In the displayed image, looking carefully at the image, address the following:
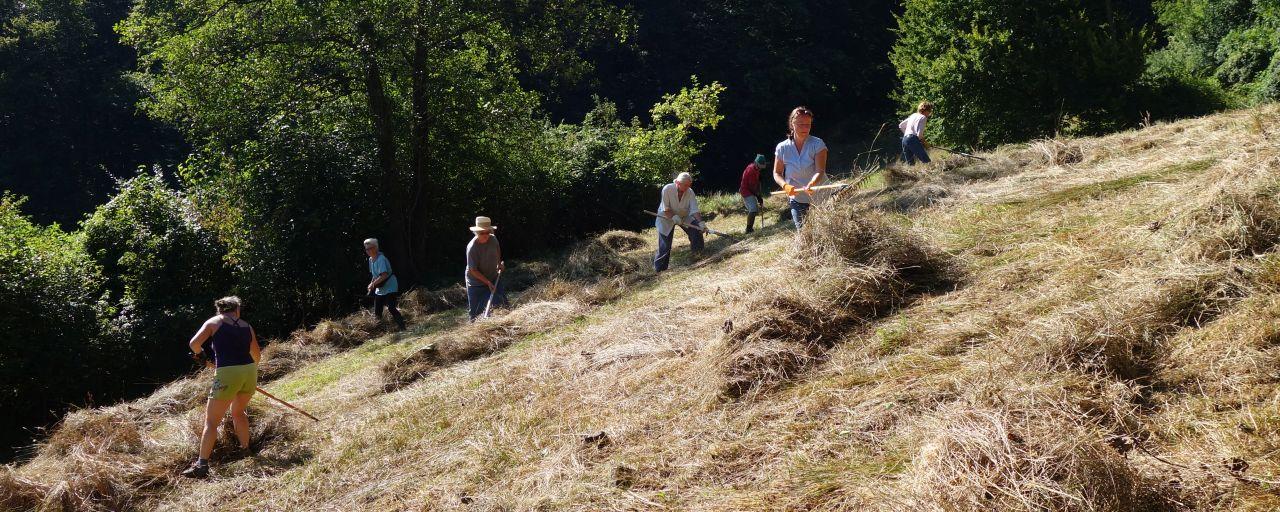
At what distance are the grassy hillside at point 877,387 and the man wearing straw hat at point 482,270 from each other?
4.50ft

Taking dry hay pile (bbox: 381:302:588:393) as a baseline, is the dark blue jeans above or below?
above

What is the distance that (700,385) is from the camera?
568 centimetres

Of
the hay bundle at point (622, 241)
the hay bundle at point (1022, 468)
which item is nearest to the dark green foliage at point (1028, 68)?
the hay bundle at point (622, 241)

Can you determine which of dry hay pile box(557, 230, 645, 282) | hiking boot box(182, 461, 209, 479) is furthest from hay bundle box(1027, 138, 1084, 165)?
hiking boot box(182, 461, 209, 479)

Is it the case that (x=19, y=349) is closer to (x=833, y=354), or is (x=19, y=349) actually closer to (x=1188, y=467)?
(x=833, y=354)

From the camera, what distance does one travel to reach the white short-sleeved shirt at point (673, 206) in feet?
37.5

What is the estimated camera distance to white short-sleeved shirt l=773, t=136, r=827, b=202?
8016mm

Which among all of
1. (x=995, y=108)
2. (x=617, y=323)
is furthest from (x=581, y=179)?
(x=617, y=323)

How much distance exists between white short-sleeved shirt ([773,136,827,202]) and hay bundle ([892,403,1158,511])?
14.2 ft

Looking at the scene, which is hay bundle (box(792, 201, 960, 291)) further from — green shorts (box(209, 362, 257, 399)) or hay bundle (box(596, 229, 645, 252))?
hay bundle (box(596, 229, 645, 252))

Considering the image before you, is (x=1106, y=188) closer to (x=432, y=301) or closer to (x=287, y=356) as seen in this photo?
(x=287, y=356)

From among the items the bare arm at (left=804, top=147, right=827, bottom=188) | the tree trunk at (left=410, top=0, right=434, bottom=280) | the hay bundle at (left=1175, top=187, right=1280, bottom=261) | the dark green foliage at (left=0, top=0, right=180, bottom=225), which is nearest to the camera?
the hay bundle at (left=1175, top=187, right=1280, bottom=261)

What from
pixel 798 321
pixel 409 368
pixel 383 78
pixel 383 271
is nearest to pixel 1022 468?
pixel 798 321

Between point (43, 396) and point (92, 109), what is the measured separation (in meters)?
27.1
